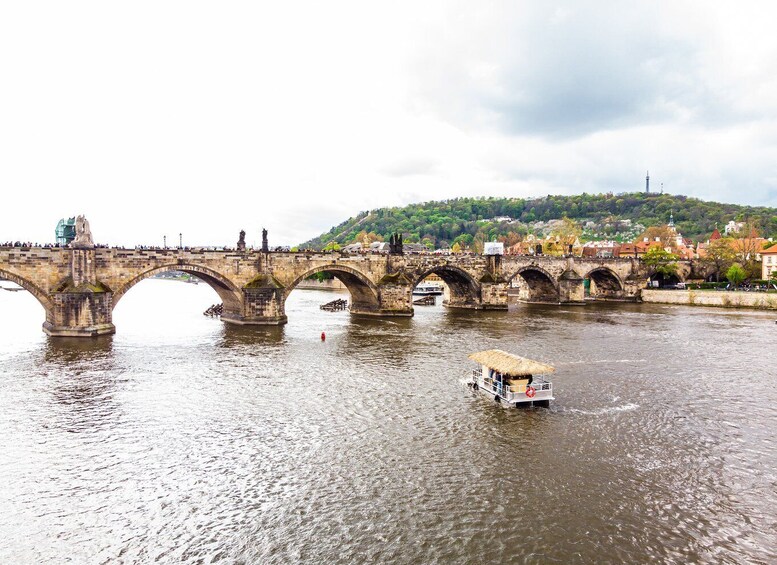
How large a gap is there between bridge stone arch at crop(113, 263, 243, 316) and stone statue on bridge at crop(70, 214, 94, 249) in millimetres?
4230

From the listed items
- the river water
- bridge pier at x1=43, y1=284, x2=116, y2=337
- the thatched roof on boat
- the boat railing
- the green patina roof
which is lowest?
the river water

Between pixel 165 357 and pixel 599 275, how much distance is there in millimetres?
77676

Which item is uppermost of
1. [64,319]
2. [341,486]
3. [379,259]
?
[379,259]

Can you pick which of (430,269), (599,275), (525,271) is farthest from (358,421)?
(599,275)

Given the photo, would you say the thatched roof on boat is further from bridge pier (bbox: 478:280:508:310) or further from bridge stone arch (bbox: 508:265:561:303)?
bridge stone arch (bbox: 508:265:561:303)

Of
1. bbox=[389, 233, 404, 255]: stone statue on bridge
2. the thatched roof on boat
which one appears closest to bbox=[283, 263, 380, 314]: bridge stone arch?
bbox=[389, 233, 404, 255]: stone statue on bridge

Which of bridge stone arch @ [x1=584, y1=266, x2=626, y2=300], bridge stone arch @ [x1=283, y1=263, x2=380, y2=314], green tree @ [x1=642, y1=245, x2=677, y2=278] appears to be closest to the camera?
bridge stone arch @ [x1=283, y1=263, x2=380, y2=314]

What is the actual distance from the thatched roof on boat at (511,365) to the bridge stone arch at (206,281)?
29.0m

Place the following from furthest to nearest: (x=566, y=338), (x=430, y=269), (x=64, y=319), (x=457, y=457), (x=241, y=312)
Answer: (x=430, y=269)
(x=241, y=312)
(x=566, y=338)
(x=64, y=319)
(x=457, y=457)

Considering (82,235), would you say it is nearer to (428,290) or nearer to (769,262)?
(428,290)

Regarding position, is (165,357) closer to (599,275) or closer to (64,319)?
(64,319)

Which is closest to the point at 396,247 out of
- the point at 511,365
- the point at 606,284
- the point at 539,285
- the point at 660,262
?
the point at 539,285

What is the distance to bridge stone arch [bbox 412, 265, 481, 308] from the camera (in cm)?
6624

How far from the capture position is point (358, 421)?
840 inches
